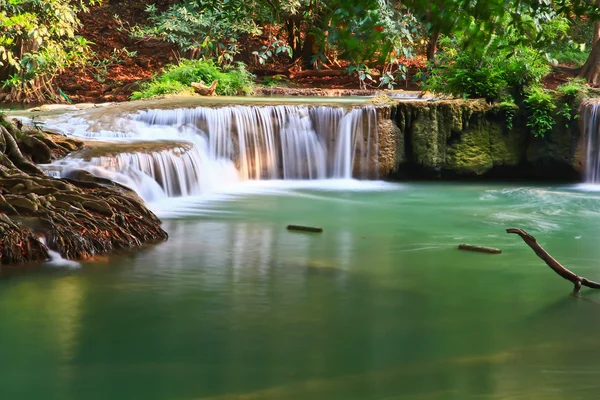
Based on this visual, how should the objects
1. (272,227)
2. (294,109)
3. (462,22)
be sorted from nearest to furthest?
(462,22), (272,227), (294,109)

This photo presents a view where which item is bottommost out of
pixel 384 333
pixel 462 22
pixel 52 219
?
pixel 384 333

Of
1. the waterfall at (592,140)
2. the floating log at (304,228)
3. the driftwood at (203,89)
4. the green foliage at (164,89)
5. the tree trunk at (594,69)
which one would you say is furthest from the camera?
the tree trunk at (594,69)

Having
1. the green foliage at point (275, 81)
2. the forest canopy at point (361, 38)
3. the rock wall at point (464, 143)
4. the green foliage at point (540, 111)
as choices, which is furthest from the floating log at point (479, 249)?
the green foliage at point (275, 81)

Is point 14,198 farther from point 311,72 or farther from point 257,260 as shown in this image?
point 311,72

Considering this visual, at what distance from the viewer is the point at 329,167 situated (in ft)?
58.7

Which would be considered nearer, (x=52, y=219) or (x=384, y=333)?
(x=384, y=333)

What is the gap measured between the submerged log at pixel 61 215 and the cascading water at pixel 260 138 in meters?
3.99

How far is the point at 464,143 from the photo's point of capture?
18.0 m

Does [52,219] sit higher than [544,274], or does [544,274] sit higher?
[52,219]

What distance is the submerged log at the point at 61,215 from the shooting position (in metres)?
9.82

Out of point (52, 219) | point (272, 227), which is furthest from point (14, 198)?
point (272, 227)

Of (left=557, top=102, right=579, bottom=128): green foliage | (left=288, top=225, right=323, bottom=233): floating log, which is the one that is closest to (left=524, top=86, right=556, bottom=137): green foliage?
(left=557, top=102, right=579, bottom=128): green foliage

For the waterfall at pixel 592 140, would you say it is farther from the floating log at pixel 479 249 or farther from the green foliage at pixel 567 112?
the floating log at pixel 479 249

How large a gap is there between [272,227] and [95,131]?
206 inches
